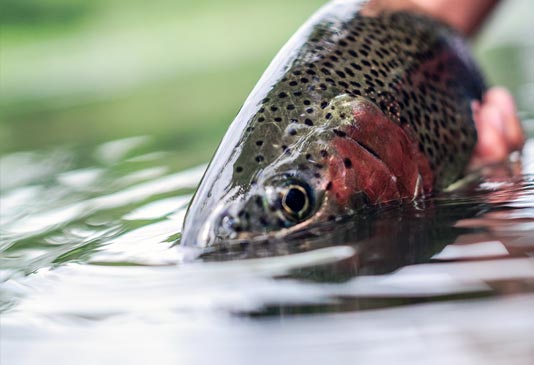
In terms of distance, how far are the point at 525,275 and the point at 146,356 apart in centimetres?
87

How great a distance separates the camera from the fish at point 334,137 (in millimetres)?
2518

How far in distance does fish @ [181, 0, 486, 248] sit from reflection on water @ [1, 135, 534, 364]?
78 millimetres

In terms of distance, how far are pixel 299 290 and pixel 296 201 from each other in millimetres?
482

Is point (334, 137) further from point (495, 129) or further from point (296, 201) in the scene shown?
point (495, 129)

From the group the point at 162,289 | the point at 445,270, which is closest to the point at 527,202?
the point at 445,270

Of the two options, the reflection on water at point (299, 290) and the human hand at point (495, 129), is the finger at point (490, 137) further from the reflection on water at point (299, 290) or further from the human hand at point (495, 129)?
the reflection on water at point (299, 290)

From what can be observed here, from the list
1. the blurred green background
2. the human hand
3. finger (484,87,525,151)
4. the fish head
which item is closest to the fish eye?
the fish head

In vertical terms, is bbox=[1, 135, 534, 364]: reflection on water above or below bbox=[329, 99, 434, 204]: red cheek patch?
below

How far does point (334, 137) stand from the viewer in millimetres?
2648

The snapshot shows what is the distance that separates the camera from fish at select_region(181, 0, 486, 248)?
2.52 metres

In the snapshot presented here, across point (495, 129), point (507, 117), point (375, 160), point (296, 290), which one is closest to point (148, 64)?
point (507, 117)

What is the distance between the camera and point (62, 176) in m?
4.66

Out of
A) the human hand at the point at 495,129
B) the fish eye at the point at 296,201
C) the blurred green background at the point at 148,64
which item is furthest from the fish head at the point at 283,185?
the blurred green background at the point at 148,64

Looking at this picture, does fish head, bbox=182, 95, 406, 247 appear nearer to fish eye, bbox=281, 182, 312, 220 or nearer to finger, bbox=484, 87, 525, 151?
fish eye, bbox=281, 182, 312, 220
